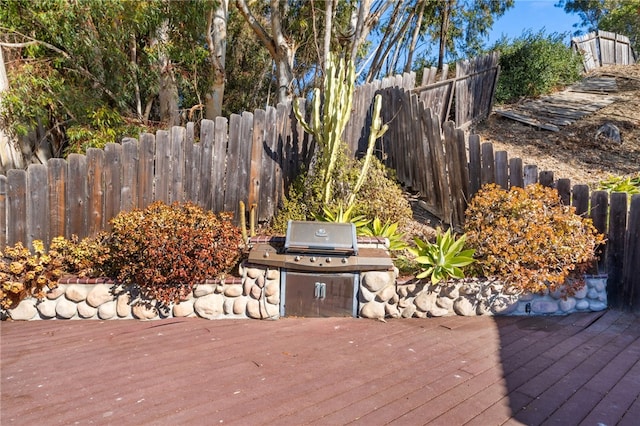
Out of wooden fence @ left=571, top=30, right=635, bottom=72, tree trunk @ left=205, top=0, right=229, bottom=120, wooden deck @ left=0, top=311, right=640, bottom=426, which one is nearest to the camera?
wooden deck @ left=0, top=311, right=640, bottom=426

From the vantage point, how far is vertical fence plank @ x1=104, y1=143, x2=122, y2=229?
4.79m

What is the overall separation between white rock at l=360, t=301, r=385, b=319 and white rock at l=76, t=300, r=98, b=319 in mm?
2576

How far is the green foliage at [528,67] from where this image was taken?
12.8 metres

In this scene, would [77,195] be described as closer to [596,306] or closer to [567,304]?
[567,304]

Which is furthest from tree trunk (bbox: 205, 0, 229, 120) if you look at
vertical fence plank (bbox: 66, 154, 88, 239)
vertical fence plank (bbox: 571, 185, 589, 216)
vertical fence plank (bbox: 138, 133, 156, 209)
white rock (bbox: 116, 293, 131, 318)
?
vertical fence plank (bbox: 571, 185, 589, 216)

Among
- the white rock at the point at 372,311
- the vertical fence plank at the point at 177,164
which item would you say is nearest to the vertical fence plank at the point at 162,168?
the vertical fence plank at the point at 177,164

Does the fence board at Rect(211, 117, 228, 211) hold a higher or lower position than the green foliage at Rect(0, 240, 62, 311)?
higher

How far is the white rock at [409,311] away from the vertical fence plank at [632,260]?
2.07 metres

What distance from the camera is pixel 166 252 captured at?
4.24 m

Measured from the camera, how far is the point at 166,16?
8820mm

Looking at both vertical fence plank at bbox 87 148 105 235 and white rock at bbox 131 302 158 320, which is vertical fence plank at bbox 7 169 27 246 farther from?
white rock at bbox 131 302 158 320

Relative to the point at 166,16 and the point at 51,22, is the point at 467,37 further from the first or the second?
the point at 51,22

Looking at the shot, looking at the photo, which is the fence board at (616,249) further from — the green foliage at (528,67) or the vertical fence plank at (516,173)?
the green foliage at (528,67)

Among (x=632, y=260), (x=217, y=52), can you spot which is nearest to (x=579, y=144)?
(x=632, y=260)
